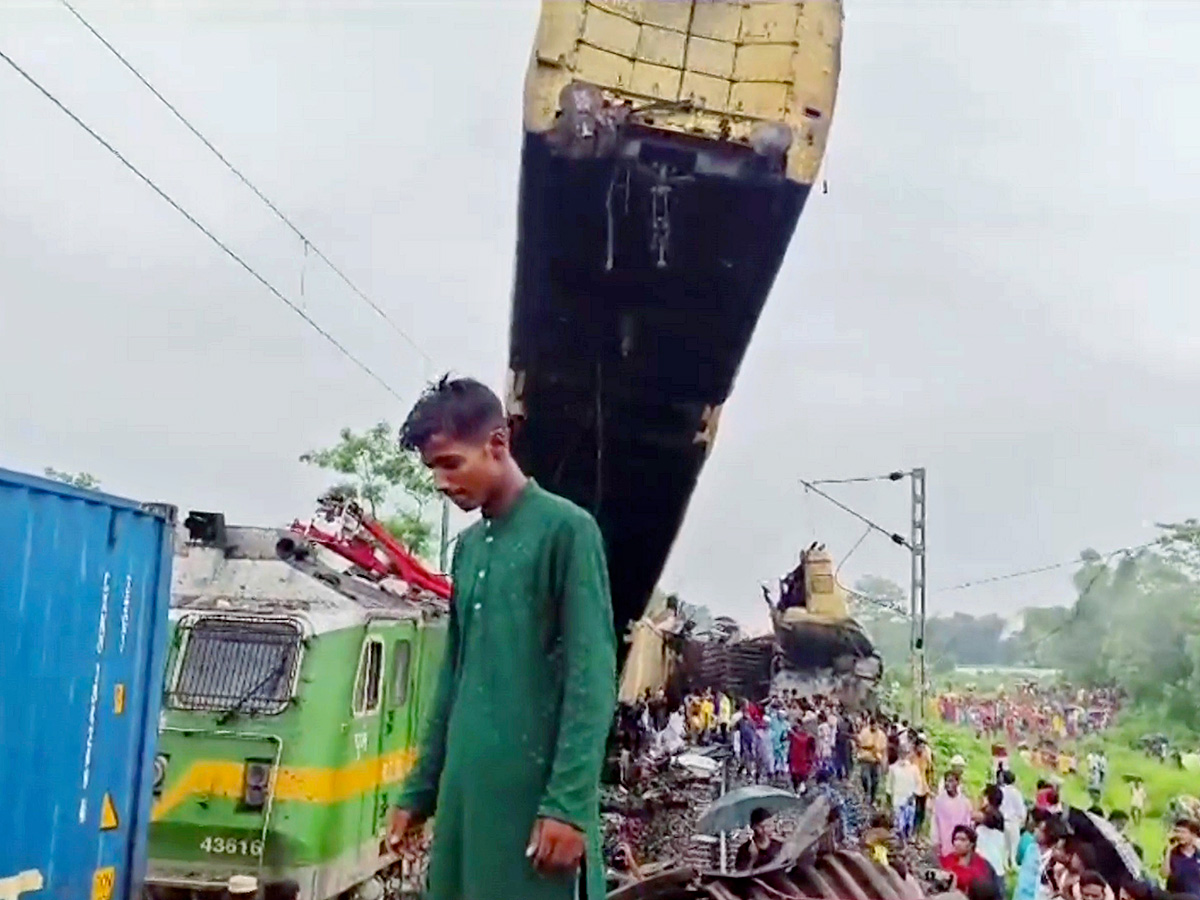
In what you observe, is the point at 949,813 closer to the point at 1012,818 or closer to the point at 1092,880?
the point at 1012,818

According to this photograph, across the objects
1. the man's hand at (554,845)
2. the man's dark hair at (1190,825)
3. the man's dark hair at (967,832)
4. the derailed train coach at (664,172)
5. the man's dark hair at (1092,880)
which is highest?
the derailed train coach at (664,172)

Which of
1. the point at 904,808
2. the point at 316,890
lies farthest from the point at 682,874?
the point at 904,808

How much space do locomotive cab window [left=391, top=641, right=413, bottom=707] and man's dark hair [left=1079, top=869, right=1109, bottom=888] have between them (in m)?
4.06

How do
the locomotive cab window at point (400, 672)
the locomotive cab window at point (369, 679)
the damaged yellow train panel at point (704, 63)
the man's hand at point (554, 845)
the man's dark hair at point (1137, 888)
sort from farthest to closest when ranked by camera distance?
1. the locomotive cab window at point (400, 672)
2. the locomotive cab window at point (369, 679)
3. the man's dark hair at point (1137, 888)
4. the damaged yellow train panel at point (704, 63)
5. the man's hand at point (554, 845)

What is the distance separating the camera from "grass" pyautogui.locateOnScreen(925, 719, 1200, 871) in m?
13.6

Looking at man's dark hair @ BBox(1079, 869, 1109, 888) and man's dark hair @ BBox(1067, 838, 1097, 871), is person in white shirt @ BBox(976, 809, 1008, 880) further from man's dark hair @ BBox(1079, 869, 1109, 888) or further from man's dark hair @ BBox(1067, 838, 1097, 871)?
man's dark hair @ BBox(1079, 869, 1109, 888)

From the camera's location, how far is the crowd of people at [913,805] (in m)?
6.57

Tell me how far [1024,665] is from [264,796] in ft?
204

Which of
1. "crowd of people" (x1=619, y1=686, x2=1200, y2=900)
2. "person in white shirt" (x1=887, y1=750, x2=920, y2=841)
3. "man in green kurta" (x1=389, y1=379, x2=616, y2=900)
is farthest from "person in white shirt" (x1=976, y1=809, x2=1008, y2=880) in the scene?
"man in green kurta" (x1=389, y1=379, x2=616, y2=900)

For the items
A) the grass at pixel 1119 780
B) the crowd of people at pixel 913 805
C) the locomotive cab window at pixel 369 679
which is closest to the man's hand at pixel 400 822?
the crowd of people at pixel 913 805

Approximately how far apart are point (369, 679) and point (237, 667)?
883mm

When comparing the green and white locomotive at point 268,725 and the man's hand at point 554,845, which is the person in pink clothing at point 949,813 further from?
the man's hand at point 554,845

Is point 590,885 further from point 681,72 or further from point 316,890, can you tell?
point 316,890

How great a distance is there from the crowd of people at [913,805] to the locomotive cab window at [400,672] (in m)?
2.24
